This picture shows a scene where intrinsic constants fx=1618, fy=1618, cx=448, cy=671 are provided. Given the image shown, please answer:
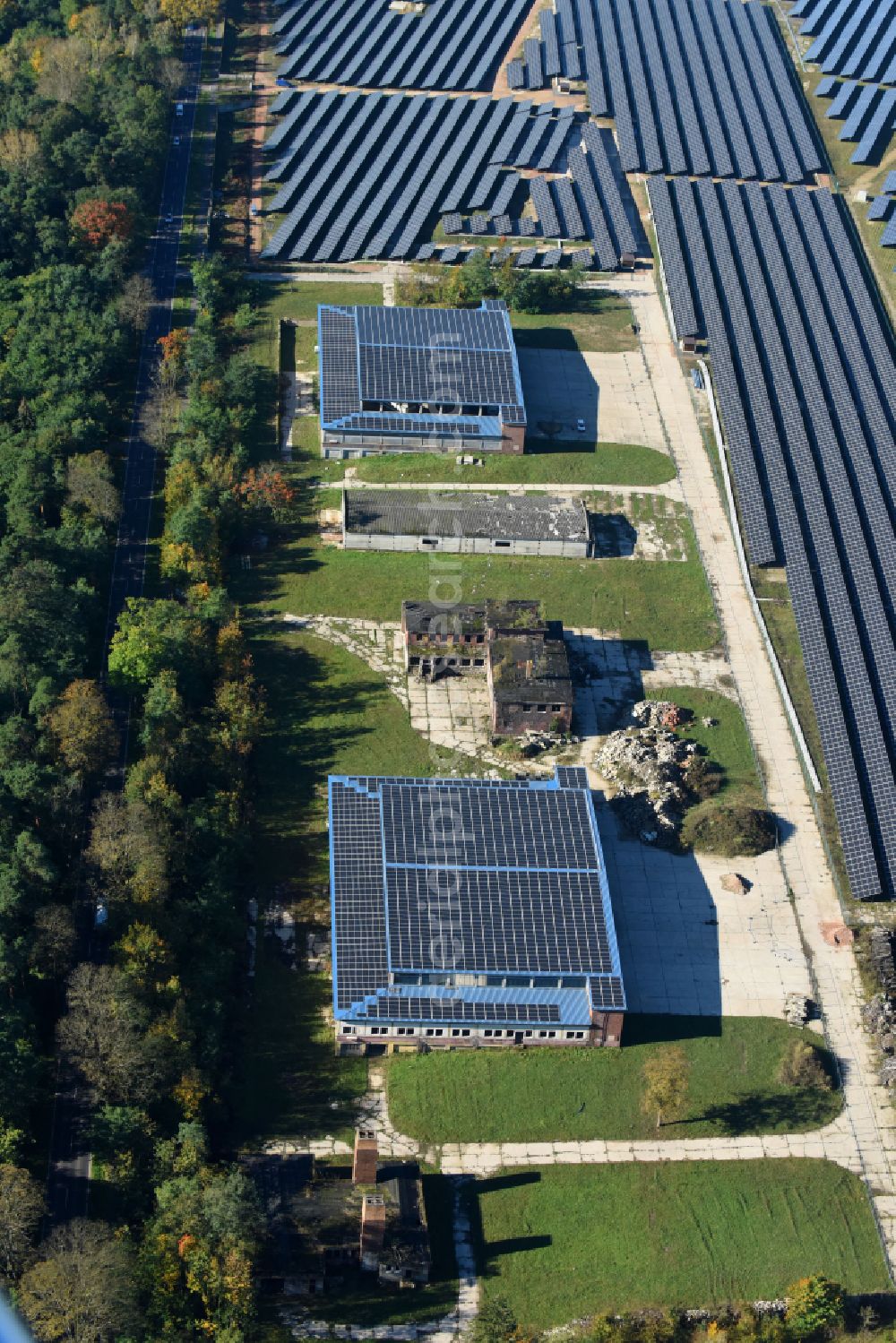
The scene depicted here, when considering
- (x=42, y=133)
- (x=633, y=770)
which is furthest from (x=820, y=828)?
(x=42, y=133)

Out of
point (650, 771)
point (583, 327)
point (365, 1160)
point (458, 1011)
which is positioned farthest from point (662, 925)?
point (583, 327)

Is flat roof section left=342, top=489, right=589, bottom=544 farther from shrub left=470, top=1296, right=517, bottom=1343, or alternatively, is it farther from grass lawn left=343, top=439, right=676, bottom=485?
shrub left=470, top=1296, right=517, bottom=1343

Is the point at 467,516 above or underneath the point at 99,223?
underneath

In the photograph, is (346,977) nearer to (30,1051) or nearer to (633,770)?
(30,1051)

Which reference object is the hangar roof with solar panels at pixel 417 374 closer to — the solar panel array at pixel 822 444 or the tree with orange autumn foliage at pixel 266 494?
the tree with orange autumn foliage at pixel 266 494

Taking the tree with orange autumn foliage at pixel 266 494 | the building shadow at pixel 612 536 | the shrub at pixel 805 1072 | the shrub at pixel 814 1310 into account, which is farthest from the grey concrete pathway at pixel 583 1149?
the tree with orange autumn foliage at pixel 266 494

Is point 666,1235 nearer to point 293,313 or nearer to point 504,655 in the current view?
point 504,655
